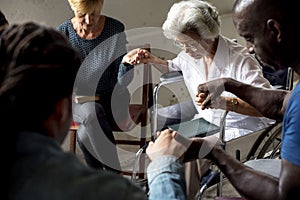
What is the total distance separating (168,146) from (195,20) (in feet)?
3.39

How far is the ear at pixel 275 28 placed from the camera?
3.88ft

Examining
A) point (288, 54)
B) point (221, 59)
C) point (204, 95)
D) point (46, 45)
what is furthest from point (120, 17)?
point (46, 45)

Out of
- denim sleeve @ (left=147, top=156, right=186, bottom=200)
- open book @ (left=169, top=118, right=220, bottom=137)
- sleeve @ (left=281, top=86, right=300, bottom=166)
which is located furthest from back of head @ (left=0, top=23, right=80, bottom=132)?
open book @ (left=169, top=118, right=220, bottom=137)

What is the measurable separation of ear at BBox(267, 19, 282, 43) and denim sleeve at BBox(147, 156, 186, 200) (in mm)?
421

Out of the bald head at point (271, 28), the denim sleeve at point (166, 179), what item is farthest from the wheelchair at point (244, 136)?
the denim sleeve at point (166, 179)

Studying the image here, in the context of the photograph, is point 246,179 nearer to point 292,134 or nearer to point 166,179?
point 292,134

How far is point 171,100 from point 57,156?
9.27ft

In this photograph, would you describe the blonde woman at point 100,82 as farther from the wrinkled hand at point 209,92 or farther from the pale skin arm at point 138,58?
the wrinkled hand at point 209,92

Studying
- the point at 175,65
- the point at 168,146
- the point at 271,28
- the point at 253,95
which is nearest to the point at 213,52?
the point at 175,65

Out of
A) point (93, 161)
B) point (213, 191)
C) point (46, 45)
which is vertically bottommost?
point (213, 191)

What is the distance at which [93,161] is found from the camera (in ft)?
8.10

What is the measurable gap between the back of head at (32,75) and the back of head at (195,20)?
4.54 ft

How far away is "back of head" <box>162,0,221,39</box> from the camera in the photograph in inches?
82.7

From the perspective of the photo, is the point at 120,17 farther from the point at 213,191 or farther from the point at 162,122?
the point at 213,191
